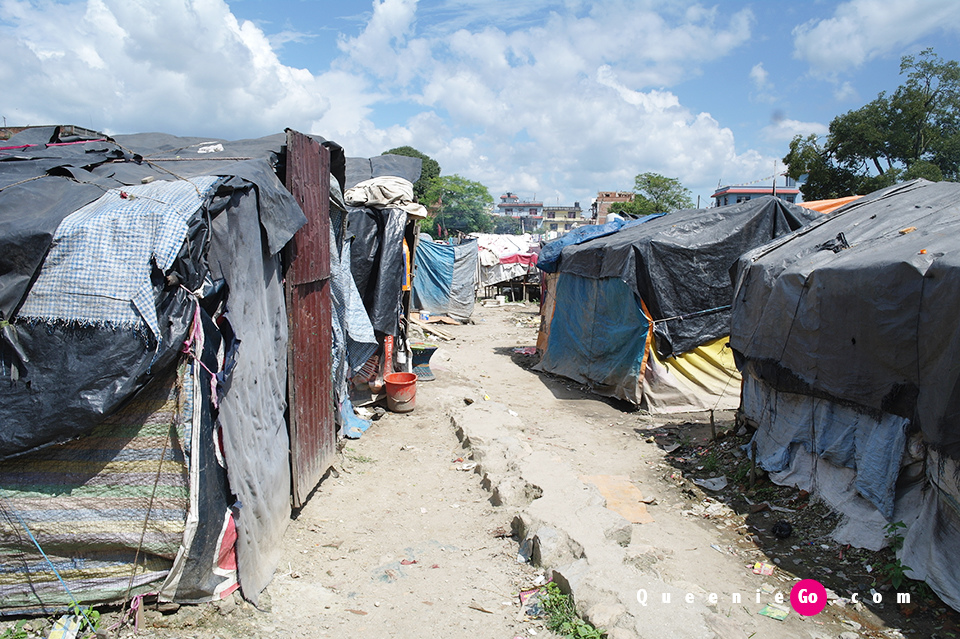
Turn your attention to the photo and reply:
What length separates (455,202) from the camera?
150 feet

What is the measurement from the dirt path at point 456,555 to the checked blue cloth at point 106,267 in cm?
161

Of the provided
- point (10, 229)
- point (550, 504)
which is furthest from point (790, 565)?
point (10, 229)

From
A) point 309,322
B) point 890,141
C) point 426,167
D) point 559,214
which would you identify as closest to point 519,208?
point 559,214

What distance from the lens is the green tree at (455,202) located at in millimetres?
44938

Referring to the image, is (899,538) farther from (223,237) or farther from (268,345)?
(223,237)

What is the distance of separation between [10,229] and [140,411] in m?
1.00

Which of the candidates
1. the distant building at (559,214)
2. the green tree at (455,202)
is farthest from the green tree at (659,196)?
the distant building at (559,214)

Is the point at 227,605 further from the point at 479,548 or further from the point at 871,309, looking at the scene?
the point at 871,309

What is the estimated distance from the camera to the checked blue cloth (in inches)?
97.3

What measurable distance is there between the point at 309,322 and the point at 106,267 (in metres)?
2.22

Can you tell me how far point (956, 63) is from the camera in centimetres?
2627

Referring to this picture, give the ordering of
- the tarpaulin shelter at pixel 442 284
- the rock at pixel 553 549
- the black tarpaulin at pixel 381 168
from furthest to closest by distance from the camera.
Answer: the tarpaulin shelter at pixel 442 284 → the black tarpaulin at pixel 381 168 → the rock at pixel 553 549

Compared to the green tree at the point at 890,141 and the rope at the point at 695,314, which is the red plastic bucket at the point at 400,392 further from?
the green tree at the point at 890,141

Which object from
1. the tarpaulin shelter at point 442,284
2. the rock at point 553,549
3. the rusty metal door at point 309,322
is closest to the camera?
the rock at point 553,549
